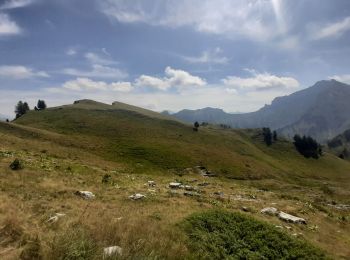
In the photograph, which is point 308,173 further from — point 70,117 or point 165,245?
point 165,245

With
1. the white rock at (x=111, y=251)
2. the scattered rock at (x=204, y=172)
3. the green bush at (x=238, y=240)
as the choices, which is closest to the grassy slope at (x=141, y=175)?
the white rock at (x=111, y=251)

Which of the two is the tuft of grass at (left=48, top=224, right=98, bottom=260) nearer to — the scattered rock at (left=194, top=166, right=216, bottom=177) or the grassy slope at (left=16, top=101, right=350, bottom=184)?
the grassy slope at (left=16, top=101, right=350, bottom=184)

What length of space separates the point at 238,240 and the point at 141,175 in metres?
38.5

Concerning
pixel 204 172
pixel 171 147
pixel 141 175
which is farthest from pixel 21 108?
pixel 141 175

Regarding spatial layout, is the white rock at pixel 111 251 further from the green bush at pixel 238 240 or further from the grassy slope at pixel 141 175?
the green bush at pixel 238 240

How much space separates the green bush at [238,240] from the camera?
11.4 m

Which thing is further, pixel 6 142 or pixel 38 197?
pixel 6 142

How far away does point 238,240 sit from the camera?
495 inches

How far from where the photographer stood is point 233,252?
11.6 m

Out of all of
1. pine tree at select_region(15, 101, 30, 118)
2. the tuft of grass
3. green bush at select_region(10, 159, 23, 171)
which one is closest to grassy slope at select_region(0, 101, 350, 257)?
green bush at select_region(10, 159, 23, 171)

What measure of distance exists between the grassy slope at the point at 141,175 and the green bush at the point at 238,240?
43.1 inches

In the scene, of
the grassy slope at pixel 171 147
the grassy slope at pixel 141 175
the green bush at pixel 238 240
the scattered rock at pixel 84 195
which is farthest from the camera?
the grassy slope at pixel 171 147

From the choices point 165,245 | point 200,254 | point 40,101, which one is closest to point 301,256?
point 200,254

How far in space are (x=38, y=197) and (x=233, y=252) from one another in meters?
12.5
